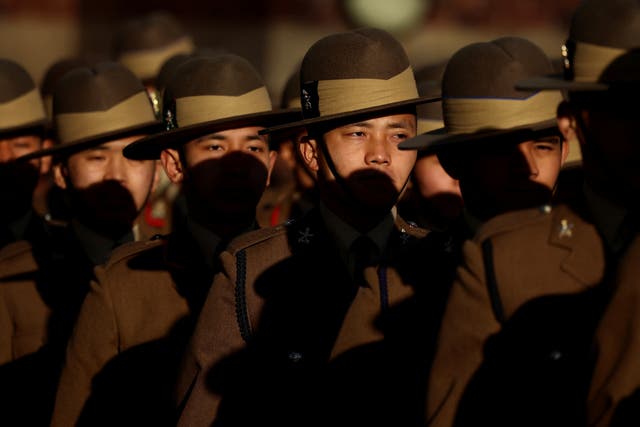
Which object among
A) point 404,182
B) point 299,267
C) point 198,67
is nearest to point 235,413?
point 299,267

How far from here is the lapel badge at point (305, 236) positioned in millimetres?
5911

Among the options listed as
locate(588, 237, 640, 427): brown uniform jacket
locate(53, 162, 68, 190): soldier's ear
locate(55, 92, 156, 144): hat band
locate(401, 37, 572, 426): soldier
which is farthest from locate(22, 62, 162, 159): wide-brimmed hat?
locate(588, 237, 640, 427): brown uniform jacket

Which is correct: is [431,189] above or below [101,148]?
below

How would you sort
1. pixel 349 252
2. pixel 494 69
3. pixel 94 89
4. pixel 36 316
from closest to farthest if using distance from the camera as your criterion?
pixel 349 252 → pixel 494 69 → pixel 36 316 → pixel 94 89

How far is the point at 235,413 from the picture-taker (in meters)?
5.58

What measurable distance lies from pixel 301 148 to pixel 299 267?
82 cm

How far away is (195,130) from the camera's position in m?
7.02

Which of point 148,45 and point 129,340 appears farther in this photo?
point 148,45

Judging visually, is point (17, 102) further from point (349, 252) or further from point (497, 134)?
point (497, 134)

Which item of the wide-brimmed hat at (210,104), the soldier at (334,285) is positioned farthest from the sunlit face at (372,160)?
the wide-brimmed hat at (210,104)

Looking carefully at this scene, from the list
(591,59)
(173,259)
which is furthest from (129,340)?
(591,59)

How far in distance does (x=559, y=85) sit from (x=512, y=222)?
414 mm

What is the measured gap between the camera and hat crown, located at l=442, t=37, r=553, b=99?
6.16 m

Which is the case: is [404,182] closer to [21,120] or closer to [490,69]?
[490,69]
